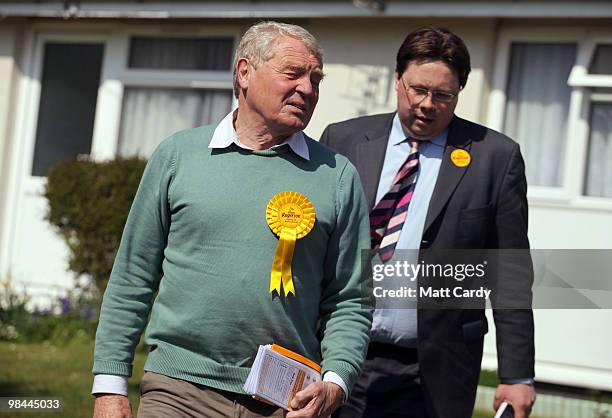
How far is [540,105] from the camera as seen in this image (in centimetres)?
901

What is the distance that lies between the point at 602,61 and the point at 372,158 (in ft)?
17.2

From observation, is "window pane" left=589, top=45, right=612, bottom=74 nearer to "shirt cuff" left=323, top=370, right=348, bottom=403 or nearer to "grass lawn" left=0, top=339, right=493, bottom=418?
"grass lawn" left=0, top=339, right=493, bottom=418

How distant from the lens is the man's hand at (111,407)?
3104 millimetres

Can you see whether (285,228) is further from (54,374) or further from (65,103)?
(65,103)

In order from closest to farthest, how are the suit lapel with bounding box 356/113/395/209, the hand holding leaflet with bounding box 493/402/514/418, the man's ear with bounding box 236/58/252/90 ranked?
the man's ear with bounding box 236/58/252/90
the hand holding leaflet with bounding box 493/402/514/418
the suit lapel with bounding box 356/113/395/209

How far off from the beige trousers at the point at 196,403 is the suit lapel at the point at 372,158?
3.59 feet

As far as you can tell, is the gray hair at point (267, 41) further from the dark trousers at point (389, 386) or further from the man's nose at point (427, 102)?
the dark trousers at point (389, 386)

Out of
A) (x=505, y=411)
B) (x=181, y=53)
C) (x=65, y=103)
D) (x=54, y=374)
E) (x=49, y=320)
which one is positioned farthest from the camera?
(x=65, y=103)

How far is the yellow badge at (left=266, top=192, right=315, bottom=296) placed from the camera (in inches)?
121

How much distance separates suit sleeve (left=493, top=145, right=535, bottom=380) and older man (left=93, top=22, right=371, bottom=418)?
33.6 inches

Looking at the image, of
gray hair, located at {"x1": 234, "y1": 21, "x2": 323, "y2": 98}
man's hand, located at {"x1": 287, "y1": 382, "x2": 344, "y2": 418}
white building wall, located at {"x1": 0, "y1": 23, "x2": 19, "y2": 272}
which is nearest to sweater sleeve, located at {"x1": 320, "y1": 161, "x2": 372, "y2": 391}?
man's hand, located at {"x1": 287, "y1": 382, "x2": 344, "y2": 418}

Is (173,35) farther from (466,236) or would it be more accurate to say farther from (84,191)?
(466,236)

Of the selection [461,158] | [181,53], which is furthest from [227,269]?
[181,53]

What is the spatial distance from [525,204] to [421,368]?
2.55 ft
